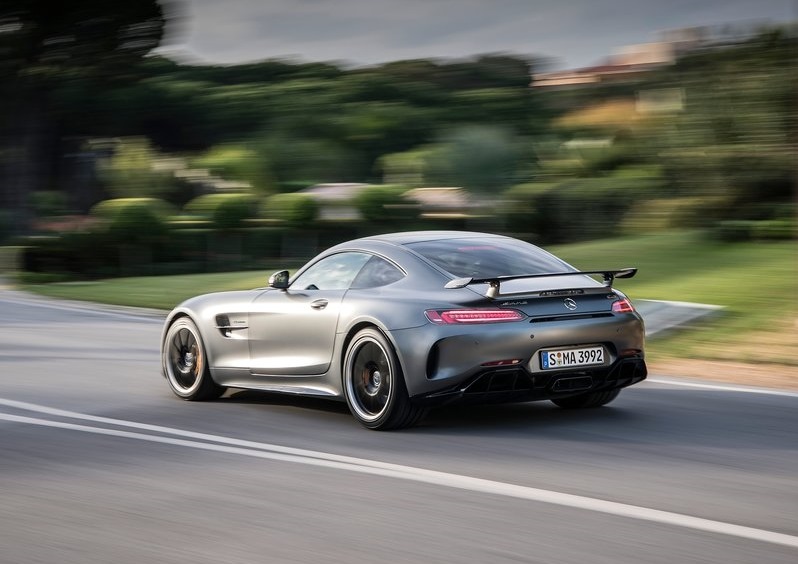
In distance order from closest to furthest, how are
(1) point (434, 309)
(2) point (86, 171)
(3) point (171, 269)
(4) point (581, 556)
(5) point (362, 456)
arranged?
(4) point (581, 556) < (5) point (362, 456) < (1) point (434, 309) < (3) point (171, 269) < (2) point (86, 171)

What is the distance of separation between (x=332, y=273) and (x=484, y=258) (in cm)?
111

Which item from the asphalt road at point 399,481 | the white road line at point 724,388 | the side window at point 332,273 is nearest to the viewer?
the asphalt road at point 399,481

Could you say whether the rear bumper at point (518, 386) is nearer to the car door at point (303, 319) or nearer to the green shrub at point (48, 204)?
the car door at point (303, 319)

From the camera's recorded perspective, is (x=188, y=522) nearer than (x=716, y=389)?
Yes

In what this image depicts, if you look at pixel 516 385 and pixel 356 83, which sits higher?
pixel 356 83

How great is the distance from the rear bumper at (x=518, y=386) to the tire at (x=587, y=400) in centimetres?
70

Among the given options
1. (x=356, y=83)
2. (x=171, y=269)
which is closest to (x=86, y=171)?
(x=356, y=83)

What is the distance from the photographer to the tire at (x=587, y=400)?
843cm

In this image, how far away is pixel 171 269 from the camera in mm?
34688

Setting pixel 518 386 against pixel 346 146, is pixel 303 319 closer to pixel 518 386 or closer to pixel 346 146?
pixel 518 386

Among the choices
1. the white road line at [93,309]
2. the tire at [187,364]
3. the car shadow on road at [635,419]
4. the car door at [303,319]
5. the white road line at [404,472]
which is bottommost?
the white road line at [93,309]

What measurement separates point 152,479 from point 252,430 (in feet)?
5.00

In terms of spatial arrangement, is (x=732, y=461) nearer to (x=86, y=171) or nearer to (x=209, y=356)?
(x=209, y=356)

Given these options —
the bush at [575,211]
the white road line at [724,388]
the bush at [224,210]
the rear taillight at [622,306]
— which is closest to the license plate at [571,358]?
the rear taillight at [622,306]
